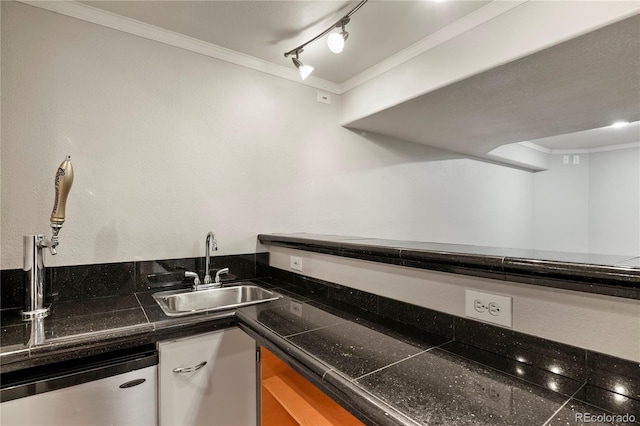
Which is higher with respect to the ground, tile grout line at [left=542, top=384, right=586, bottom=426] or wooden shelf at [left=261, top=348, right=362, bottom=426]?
tile grout line at [left=542, top=384, right=586, bottom=426]

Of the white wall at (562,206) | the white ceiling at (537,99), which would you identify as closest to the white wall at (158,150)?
the white ceiling at (537,99)

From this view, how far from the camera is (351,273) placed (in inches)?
55.2

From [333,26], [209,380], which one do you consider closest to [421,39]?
[333,26]

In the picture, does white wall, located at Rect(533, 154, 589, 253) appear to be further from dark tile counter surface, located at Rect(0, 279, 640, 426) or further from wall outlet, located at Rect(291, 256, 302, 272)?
dark tile counter surface, located at Rect(0, 279, 640, 426)

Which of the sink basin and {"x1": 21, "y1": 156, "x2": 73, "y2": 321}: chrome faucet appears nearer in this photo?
{"x1": 21, "y1": 156, "x2": 73, "y2": 321}: chrome faucet

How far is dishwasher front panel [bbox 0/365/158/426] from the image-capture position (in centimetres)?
94

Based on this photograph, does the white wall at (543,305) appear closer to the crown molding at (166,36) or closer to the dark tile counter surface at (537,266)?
the dark tile counter surface at (537,266)

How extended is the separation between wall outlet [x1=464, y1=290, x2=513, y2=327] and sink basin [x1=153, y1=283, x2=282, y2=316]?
980 mm

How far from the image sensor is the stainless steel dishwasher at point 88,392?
3.09ft

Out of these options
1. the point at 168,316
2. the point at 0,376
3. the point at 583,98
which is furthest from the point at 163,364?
the point at 583,98

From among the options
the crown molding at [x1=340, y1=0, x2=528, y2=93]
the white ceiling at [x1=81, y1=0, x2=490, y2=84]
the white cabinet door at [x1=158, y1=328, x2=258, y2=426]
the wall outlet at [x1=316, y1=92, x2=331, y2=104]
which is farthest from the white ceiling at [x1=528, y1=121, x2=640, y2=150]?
the white cabinet door at [x1=158, y1=328, x2=258, y2=426]

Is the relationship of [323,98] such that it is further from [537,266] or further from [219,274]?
[537,266]

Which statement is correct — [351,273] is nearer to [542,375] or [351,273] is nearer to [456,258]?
[456,258]

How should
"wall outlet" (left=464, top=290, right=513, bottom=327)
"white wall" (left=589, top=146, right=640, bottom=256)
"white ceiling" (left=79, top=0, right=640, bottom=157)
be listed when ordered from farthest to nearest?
1. "white wall" (left=589, top=146, right=640, bottom=256)
2. "white ceiling" (left=79, top=0, right=640, bottom=157)
3. "wall outlet" (left=464, top=290, right=513, bottom=327)
